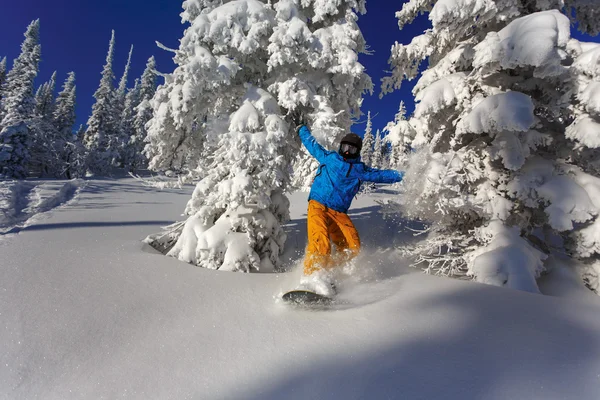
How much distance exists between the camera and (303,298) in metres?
3.02

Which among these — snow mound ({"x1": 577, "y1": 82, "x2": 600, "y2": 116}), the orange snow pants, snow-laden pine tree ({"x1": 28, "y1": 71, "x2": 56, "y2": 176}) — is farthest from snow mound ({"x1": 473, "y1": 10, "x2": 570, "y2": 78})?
snow-laden pine tree ({"x1": 28, "y1": 71, "x2": 56, "y2": 176})

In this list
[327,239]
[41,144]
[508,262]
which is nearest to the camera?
[508,262]

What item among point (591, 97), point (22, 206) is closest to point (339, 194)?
point (591, 97)

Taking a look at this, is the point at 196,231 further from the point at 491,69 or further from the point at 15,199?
the point at 15,199

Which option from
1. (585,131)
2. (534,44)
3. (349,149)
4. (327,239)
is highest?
(534,44)

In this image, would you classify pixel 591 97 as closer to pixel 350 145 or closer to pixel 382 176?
pixel 382 176

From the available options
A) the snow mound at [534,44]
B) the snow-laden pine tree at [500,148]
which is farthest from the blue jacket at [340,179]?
the snow mound at [534,44]

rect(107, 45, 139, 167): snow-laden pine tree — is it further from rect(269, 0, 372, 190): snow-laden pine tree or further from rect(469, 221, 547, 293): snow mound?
rect(469, 221, 547, 293): snow mound

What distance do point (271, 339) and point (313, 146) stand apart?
3643 mm

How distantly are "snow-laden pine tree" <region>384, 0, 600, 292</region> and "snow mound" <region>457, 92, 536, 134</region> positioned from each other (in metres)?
0.01

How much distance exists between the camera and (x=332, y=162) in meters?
5.01

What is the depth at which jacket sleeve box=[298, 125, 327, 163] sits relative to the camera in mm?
5236

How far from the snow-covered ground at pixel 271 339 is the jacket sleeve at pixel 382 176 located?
160cm

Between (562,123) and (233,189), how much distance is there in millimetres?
5900
